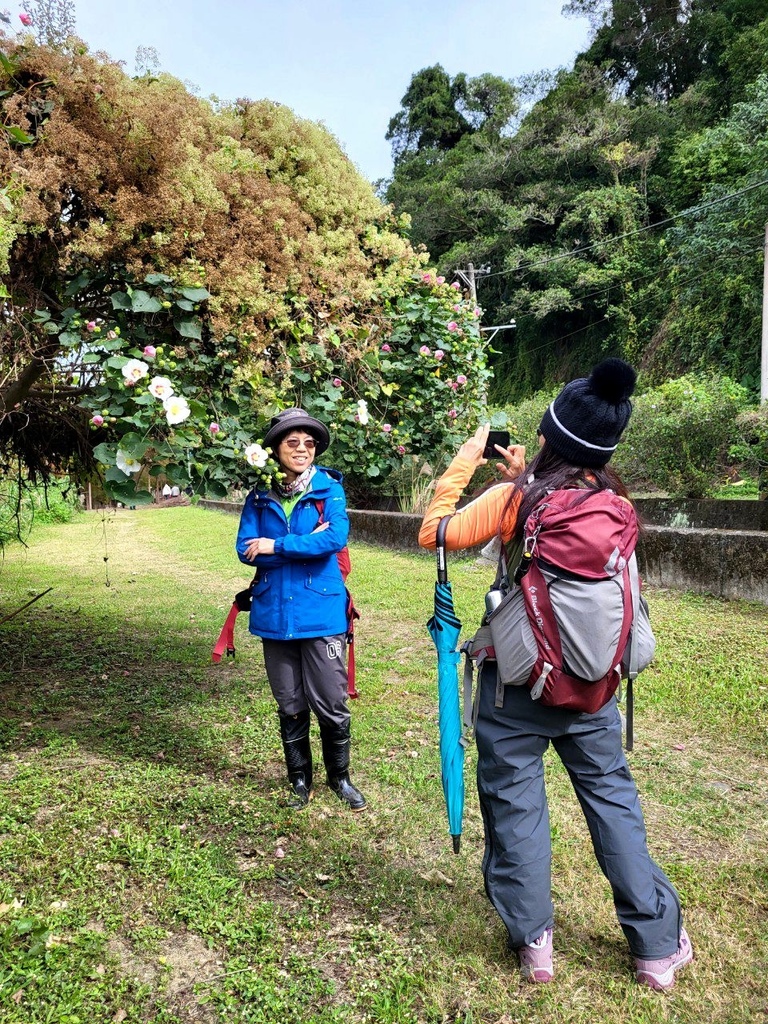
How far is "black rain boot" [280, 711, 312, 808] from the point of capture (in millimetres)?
3346

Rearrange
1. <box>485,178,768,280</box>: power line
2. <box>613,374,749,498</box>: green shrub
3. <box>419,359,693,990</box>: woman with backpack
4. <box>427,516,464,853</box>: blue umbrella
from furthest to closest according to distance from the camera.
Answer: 1. <box>485,178,768,280</box>: power line
2. <box>613,374,749,498</box>: green shrub
3. <box>427,516,464,853</box>: blue umbrella
4. <box>419,359,693,990</box>: woman with backpack

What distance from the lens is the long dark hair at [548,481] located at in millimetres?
2143

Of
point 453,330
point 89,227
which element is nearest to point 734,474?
point 453,330

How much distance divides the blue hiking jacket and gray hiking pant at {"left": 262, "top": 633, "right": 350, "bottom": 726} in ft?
0.26

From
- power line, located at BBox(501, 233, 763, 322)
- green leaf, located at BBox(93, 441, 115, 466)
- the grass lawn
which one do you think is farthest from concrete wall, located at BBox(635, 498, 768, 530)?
power line, located at BBox(501, 233, 763, 322)

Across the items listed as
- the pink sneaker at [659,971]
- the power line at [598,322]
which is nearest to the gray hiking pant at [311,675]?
the pink sneaker at [659,971]

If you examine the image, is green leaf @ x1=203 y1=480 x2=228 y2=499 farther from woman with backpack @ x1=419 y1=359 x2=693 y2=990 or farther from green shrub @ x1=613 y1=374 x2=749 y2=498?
green shrub @ x1=613 y1=374 x2=749 y2=498

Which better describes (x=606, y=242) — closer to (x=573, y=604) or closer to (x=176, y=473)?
(x=176, y=473)

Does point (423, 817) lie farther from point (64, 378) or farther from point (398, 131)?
point (398, 131)

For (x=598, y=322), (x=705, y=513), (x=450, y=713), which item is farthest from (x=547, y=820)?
(x=598, y=322)

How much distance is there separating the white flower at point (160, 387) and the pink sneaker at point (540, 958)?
2.35 metres

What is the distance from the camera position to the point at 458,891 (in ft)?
8.87

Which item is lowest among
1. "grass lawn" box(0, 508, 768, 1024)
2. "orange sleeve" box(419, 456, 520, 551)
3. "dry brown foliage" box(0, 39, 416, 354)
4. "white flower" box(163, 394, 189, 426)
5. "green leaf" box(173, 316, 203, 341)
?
"grass lawn" box(0, 508, 768, 1024)

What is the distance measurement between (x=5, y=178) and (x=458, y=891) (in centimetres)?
326
